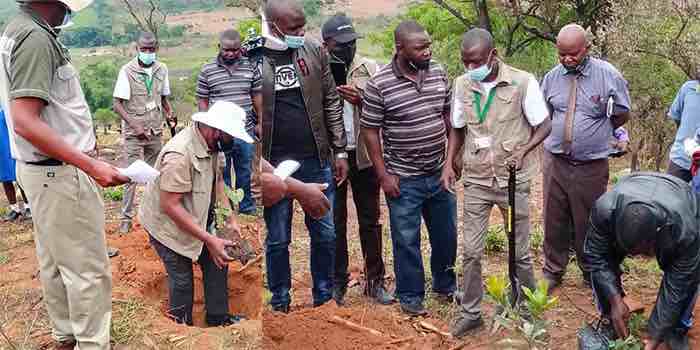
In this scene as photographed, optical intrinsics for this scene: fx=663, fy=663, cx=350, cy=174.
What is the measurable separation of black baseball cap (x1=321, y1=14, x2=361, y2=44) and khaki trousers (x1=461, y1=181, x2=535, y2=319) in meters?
1.25

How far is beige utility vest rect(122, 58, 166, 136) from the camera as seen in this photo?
6.38 meters

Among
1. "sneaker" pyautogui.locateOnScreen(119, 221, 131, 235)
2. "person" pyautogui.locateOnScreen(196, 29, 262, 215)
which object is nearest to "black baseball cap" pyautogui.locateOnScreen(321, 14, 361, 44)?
"person" pyautogui.locateOnScreen(196, 29, 262, 215)

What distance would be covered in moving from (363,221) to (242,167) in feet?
8.09

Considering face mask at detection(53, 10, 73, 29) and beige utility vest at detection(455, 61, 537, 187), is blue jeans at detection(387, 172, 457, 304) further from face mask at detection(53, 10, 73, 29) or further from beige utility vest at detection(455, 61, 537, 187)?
face mask at detection(53, 10, 73, 29)

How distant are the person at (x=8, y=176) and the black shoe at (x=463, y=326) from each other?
4.39 meters

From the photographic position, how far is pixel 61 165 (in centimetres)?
306

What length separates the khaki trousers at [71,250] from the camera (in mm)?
3064

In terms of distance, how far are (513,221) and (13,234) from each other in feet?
16.5

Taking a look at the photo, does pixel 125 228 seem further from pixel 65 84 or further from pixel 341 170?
pixel 65 84

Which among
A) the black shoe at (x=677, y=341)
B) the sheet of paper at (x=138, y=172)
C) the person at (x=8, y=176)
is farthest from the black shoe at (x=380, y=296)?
the person at (x=8, y=176)

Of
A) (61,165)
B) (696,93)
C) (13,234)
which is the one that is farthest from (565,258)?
(13,234)

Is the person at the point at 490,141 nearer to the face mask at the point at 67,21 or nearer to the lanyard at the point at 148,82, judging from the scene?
the face mask at the point at 67,21

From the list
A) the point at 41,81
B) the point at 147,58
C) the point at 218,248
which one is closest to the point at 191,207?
the point at 218,248

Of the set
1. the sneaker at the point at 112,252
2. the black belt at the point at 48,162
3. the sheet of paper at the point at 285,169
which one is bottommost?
the sneaker at the point at 112,252
